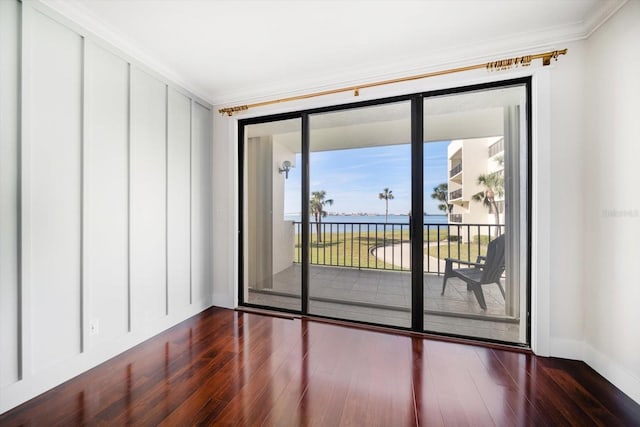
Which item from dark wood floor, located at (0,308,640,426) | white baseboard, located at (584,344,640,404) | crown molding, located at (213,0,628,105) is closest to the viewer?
dark wood floor, located at (0,308,640,426)

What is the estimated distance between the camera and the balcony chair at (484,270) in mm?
2207

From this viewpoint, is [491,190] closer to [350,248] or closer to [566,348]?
[566,348]

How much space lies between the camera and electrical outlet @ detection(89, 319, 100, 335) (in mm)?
1825

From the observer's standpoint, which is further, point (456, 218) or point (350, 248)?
point (350, 248)

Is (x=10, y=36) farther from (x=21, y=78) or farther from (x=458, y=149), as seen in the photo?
(x=458, y=149)

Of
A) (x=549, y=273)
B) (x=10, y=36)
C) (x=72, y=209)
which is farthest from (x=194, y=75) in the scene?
(x=549, y=273)

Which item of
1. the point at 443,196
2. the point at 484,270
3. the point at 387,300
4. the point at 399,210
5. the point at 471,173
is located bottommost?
the point at 387,300

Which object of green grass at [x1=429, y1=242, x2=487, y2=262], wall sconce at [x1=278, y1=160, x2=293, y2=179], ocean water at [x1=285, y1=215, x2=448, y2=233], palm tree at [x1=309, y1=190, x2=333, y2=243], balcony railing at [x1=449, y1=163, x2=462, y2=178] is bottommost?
green grass at [x1=429, y1=242, x2=487, y2=262]

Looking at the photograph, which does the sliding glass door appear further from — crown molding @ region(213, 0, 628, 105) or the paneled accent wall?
the paneled accent wall

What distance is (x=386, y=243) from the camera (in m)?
3.48

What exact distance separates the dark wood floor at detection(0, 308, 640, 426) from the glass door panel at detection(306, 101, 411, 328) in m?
0.62

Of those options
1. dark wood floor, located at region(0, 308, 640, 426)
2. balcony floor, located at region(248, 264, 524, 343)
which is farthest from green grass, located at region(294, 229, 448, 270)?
dark wood floor, located at region(0, 308, 640, 426)

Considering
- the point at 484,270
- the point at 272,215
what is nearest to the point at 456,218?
the point at 484,270

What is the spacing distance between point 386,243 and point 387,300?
2.85 ft
